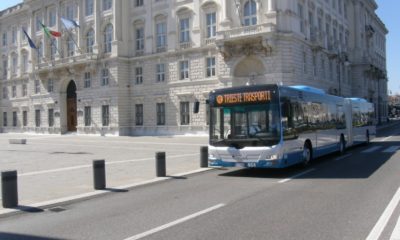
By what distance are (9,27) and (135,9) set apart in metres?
27.9

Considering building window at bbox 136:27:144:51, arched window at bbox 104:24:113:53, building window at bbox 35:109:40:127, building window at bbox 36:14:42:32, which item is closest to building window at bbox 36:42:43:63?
building window at bbox 36:14:42:32

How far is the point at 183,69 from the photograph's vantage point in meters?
42.9

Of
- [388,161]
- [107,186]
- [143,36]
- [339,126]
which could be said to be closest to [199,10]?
[143,36]

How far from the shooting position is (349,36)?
60312 mm

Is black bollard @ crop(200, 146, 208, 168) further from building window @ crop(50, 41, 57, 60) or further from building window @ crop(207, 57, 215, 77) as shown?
building window @ crop(50, 41, 57, 60)

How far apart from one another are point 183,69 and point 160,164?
96.6 ft

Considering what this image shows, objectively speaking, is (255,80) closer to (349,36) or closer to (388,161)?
(388,161)

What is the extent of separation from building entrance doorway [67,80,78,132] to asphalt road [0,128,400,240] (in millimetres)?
42945

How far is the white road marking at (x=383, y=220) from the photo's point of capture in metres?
6.40

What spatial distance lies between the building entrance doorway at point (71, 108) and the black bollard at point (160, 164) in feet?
136

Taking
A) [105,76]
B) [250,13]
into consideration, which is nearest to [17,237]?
[250,13]

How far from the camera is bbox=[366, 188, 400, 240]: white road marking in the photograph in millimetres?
6398

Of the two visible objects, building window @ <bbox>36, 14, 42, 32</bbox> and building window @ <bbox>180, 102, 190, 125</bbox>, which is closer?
building window @ <bbox>180, 102, 190, 125</bbox>

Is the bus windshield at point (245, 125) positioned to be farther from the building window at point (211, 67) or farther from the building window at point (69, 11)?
the building window at point (69, 11)
